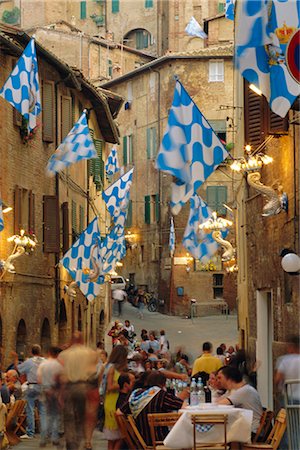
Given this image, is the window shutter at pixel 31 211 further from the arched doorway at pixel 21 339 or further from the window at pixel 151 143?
the window at pixel 151 143

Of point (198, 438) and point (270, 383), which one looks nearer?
point (198, 438)

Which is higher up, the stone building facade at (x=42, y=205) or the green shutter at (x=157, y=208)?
the green shutter at (x=157, y=208)

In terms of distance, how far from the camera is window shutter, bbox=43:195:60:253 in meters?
30.8

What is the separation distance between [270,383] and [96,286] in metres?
5.49

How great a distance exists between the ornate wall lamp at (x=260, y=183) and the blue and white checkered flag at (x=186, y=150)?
2.81m

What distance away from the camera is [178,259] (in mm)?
57844

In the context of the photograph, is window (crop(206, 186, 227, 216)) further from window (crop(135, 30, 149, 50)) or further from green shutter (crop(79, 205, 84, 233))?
window (crop(135, 30, 149, 50))

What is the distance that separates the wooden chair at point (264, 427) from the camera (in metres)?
13.1

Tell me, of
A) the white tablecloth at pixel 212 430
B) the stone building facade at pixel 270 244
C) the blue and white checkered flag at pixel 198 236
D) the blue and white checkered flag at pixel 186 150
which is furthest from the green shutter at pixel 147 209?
the white tablecloth at pixel 212 430

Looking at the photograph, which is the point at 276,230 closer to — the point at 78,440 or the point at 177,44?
the point at 78,440

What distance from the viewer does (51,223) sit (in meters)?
30.9

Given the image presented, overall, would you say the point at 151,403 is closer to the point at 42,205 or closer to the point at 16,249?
the point at 16,249

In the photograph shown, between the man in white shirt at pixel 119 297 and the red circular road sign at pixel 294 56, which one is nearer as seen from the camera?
the red circular road sign at pixel 294 56

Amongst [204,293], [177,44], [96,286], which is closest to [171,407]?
[96,286]
